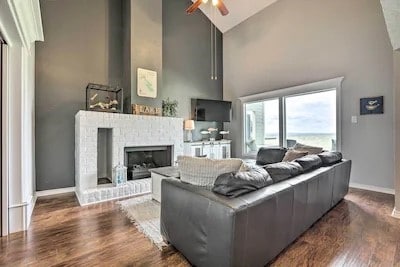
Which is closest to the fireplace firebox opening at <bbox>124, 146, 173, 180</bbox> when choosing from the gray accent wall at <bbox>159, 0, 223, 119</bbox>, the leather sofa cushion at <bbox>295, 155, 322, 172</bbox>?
the gray accent wall at <bbox>159, 0, 223, 119</bbox>

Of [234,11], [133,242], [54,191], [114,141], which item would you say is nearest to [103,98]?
[114,141]

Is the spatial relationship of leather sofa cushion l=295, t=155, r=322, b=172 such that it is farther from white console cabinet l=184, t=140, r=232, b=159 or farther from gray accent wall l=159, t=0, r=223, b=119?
gray accent wall l=159, t=0, r=223, b=119

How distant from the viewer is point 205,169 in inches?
74.0

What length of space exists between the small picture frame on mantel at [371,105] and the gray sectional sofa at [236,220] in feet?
8.88

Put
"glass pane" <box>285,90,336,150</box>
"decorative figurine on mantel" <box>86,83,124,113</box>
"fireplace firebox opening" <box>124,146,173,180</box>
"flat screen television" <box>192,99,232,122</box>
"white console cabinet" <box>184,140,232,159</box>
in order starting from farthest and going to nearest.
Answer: "flat screen television" <box>192,99,232,122</box>, "white console cabinet" <box>184,140,232,159</box>, "glass pane" <box>285,90,336,150</box>, "fireplace firebox opening" <box>124,146,173,180</box>, "decorative figurine on mantel" <box>86,83,124,113</box>

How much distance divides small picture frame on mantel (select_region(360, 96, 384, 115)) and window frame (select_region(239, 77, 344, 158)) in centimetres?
41

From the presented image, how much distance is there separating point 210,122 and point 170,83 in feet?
5.74

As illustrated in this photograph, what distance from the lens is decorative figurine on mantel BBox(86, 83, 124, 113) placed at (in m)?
4.03

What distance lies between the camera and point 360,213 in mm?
2943

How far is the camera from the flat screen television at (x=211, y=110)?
629 cm

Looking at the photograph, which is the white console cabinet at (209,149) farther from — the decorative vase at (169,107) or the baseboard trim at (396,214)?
the baseboard trim at (396,214)

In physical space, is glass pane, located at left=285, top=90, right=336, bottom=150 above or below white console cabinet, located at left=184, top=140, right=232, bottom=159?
above

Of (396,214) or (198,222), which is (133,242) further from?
(396,214)

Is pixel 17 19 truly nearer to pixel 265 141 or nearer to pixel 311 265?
pixel 311 265
